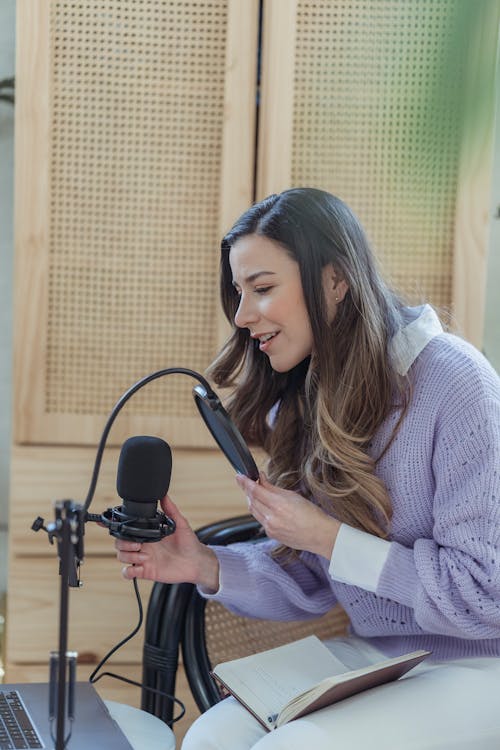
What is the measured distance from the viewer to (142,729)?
1314 millimetres

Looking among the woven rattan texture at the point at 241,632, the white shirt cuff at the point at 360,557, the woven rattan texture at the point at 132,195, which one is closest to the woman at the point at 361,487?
the white shirt cuff at the point at 360,557

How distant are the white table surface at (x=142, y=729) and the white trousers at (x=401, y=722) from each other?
0.05 m

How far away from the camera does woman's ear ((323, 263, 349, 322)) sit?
4.78 feet

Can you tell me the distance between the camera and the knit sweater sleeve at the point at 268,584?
1533 millimetres

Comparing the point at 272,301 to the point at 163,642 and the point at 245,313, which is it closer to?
the point at 245,313

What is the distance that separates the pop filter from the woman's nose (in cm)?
14

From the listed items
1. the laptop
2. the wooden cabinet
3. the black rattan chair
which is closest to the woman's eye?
the wooden cabinet

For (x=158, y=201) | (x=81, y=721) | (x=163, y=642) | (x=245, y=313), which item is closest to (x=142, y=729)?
(x=81, y=721)

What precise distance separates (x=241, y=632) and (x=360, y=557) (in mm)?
482

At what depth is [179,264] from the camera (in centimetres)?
186

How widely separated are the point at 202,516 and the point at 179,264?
0.53 meters

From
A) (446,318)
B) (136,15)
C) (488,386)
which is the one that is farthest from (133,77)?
(488,386)

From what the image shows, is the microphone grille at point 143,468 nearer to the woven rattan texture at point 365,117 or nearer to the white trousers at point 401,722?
the white trousers at point 401,722

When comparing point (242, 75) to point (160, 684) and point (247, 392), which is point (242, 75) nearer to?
point (247, 392)
